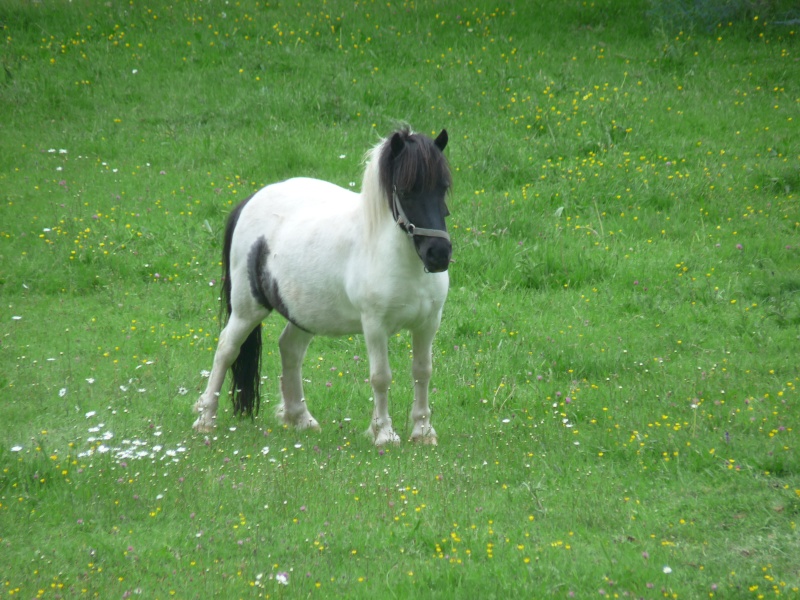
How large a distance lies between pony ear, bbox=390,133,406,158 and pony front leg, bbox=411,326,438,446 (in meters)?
1.33

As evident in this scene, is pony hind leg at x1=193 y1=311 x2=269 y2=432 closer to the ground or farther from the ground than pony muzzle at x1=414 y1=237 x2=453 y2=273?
closer to the ground

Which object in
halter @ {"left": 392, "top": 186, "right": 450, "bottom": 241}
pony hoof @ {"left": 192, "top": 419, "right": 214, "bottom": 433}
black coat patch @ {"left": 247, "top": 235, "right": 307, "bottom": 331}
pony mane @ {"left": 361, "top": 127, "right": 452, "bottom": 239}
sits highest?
pony mane @ {"left": 361, "top": 127, "right": 452, "bottom": 239}

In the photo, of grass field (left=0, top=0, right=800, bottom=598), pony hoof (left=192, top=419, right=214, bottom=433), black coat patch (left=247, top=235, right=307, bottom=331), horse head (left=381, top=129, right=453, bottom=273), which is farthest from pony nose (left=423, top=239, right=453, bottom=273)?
pony hoof (left=192, top=419, right=214, bottom=433)

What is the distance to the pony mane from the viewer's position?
6.03 meters

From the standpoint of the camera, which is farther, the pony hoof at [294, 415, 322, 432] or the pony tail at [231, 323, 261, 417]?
the pony tail at [231, 323, 261, 417]

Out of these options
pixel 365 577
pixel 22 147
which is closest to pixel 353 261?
pixel 365 577

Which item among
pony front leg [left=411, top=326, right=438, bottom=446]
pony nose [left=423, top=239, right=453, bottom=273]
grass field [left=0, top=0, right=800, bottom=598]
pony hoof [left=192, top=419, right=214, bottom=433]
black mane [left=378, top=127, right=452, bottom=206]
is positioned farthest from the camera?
pony hoof [left=192, top=419, right=214, bottom=433]

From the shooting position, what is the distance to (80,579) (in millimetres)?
4793

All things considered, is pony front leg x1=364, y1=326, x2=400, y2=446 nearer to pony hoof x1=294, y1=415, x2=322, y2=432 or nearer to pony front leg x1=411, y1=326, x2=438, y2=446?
pony front leg x1=411, y1=326, x2=438, y2=446

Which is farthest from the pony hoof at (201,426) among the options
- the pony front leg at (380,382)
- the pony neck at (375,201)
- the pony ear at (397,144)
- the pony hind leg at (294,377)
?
the pony ear at (397,144)

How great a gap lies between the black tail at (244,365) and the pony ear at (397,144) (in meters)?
2.03

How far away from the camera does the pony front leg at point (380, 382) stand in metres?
6.63

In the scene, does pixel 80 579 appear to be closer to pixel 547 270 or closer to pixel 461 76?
pixel 547 270

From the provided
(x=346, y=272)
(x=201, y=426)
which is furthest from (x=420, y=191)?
(x=201, y=426)
